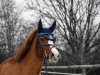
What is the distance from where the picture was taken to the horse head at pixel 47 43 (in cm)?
524

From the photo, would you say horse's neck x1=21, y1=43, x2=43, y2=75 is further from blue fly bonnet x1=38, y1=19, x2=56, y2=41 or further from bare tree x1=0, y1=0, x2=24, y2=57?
bare tree x1=0, y1=0, x2=24, y2=57

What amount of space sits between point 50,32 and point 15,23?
3273 centimetres

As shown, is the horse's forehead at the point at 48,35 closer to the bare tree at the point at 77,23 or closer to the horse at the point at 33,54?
the horse at the point at 33,54

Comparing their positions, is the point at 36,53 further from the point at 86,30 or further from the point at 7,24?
the point at 7,24

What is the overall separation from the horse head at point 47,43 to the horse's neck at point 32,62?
0.42ft

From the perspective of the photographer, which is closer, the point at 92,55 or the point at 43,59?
the point at 43,59

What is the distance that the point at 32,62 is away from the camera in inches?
215

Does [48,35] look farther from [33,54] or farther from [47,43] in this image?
[33,54]

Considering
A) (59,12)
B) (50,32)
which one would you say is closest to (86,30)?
(59,12)

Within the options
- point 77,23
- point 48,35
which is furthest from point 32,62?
point 77,23

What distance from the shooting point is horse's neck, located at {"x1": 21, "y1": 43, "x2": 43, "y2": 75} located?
541cm

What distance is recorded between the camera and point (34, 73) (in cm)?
537

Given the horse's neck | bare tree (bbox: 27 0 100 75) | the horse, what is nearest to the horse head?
the horse

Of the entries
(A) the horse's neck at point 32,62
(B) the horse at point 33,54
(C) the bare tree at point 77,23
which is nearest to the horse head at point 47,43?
(B) the horse at point 33,54
